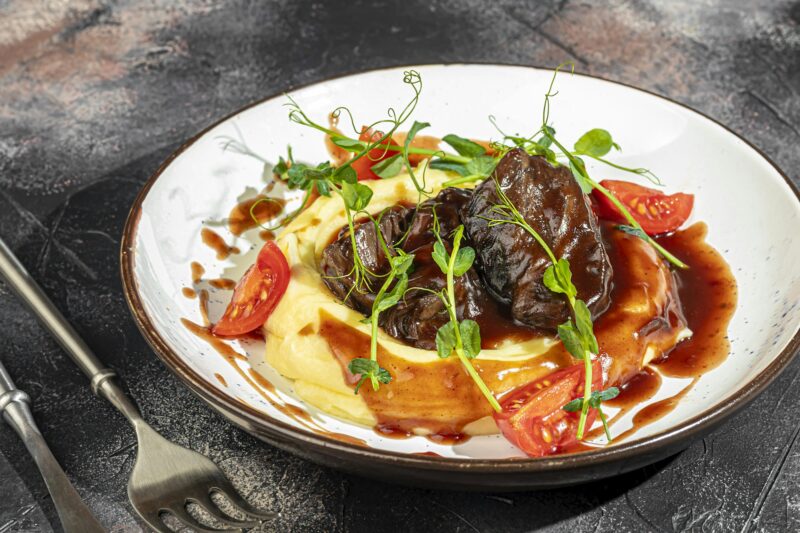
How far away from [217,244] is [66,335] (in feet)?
3.11

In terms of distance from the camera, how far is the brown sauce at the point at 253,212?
16.0ft

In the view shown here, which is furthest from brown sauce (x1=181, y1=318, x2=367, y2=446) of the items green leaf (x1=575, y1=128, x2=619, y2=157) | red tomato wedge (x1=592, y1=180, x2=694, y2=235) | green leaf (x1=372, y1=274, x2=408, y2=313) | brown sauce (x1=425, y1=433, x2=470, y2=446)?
green leaf (x1=575, y1=128, x2=619, y2=157)

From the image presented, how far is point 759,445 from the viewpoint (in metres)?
3.90

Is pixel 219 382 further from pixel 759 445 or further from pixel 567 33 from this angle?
pixel 567 33

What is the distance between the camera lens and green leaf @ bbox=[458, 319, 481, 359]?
3730 mm

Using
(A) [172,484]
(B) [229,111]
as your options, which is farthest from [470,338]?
(B) [229,111]

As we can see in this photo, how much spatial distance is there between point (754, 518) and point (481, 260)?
1.68 metres

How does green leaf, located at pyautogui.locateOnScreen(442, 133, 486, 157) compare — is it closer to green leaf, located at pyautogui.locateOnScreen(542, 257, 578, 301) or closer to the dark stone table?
green leaf, located at pyautogui.locateOnScreen(542, 257, 578, 301)

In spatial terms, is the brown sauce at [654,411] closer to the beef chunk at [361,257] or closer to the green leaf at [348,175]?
the beef chunk at [361,257]

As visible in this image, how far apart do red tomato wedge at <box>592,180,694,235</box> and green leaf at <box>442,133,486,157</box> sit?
734 mm

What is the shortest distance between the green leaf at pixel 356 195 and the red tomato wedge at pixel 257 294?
0.45 m

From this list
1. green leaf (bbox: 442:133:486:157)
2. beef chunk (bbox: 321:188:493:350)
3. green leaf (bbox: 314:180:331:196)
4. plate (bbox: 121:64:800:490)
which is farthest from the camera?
green leaf (bbox: 442:133:486:157)

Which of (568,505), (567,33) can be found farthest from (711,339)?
(567,33)

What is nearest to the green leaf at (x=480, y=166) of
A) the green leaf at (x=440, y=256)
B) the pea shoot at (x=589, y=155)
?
the pea shoot at (x=589, y=155)
